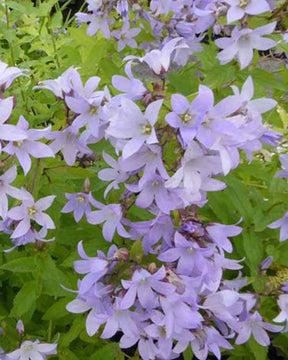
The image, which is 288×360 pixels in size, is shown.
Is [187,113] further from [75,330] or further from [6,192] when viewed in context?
[75,330]

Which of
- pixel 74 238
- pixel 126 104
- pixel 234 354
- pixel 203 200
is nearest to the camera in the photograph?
pixel 126 104

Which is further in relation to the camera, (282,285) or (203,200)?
(282,285)

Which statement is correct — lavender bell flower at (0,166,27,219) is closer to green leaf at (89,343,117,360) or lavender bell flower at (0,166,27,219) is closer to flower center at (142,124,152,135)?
flower center at (142,124,152,135)

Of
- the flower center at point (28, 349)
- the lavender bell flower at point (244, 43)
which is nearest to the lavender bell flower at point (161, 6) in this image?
the lavender bell flower at point (244, 43)

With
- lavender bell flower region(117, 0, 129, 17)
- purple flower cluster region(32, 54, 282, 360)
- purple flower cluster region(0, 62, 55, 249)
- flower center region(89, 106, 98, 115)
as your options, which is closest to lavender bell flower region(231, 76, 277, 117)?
purple flower cluster region(32, 54, 282, 360)

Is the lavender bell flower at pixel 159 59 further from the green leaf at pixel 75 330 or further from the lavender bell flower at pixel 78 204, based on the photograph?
the green leaf at pixel 75 330

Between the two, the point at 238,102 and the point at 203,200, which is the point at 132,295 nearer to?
the point at 203,200

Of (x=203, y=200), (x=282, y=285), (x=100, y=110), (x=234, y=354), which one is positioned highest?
(x=100, y=110)

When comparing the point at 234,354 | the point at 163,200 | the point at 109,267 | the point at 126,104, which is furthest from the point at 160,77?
the point at 234,354
